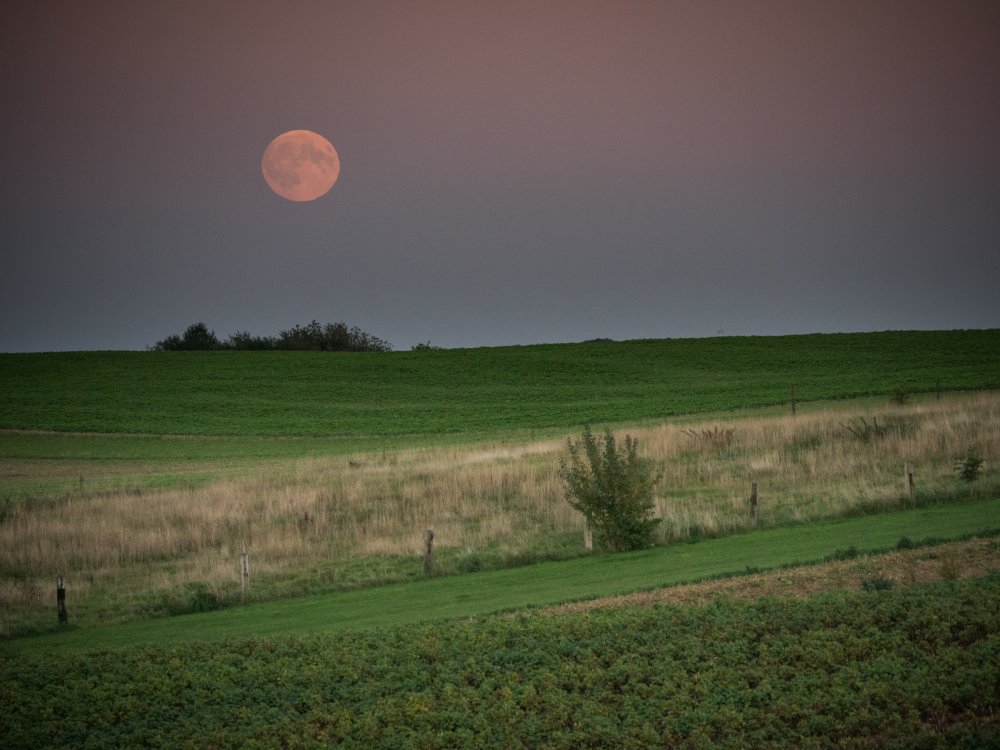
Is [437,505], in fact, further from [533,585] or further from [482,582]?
[533,585]

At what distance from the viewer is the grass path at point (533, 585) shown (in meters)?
16.6

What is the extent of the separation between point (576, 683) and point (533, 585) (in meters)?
7.86

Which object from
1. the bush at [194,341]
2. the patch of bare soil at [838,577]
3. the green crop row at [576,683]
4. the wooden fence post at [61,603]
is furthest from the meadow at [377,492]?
the bush at [194,341]

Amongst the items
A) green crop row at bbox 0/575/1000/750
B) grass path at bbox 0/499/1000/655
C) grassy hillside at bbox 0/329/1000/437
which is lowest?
grass path at bbox 0/499/1000/655

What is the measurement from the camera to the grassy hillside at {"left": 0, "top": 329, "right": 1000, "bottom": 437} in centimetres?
5978

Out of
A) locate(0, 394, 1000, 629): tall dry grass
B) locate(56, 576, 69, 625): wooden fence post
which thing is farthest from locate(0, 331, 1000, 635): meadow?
locate(56, 576, 69, 625): wooden fence post

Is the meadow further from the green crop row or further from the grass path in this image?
the green crop row

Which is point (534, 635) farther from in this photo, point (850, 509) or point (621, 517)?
point (850, 509)

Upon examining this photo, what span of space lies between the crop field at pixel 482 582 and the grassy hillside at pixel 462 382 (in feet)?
3.11

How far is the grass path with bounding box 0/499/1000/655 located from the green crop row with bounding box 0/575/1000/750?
2596mm

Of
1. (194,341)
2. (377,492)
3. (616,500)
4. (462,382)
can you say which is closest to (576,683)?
(616,500)

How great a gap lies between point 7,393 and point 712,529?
2795 inches

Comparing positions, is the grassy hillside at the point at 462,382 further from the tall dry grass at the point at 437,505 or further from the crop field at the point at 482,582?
the tall dry grass at the point at 437,505

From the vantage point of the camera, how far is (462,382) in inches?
3248
